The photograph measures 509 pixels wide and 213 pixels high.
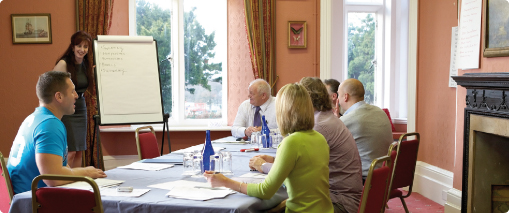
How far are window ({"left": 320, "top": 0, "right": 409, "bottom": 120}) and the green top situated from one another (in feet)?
15.8

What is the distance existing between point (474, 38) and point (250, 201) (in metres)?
2.74

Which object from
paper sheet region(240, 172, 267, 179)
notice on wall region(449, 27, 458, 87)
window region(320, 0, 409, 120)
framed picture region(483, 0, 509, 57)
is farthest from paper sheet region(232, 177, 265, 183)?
window region(320, 0, 409, 120)

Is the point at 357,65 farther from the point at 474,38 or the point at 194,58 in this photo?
the point at 474,38

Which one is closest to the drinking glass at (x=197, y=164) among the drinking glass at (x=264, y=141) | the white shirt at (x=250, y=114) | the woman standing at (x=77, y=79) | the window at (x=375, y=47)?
the drinking glass at (x=264, y=141)

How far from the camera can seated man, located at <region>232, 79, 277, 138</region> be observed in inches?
177

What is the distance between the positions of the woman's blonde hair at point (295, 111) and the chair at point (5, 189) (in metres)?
1.31

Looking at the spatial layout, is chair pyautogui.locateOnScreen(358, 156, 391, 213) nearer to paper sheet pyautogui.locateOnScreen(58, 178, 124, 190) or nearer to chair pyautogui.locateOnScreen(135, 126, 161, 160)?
paper sheet pyautogui.locateOnScreen(58, 178, 124, 190)

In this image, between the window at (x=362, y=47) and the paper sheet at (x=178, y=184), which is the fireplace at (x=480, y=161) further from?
the window at (x=362, y=47)

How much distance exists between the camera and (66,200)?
1.71m

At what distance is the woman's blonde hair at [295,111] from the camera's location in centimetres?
201

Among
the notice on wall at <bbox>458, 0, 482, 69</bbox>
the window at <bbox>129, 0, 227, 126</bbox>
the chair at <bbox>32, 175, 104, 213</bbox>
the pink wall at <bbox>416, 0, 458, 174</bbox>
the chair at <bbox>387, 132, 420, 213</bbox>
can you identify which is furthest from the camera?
the window at <bbox>129, 0, 227, 126</bbox>

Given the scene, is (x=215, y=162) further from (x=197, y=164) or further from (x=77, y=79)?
(x=77, y=79)

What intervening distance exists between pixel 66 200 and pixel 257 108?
2.96m

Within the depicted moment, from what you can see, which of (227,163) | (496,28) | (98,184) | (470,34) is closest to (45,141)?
(98,184)
